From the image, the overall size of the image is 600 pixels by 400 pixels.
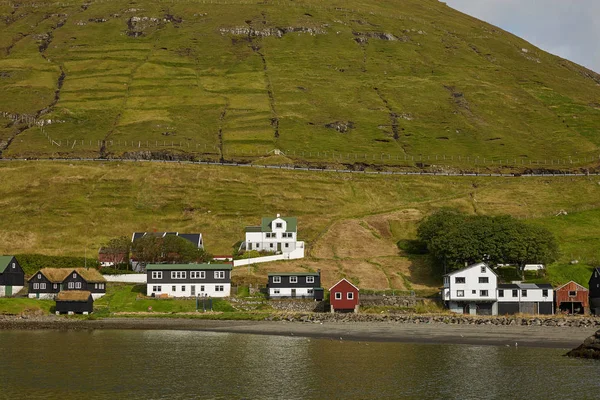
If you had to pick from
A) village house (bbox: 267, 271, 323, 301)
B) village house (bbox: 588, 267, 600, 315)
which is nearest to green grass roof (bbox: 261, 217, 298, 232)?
village house (bbox: 267, 271, 323, 301)

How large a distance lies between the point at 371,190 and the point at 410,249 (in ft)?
138

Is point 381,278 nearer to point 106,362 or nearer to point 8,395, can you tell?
point 106,362

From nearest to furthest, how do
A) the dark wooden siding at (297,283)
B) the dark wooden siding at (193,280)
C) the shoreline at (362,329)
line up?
the shoreline at (362,329) < the dark wooden siding at (297,283) < the dark wooden siding at (193,280)

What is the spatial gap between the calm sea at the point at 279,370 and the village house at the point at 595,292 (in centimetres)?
3525

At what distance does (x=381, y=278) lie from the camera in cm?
11088

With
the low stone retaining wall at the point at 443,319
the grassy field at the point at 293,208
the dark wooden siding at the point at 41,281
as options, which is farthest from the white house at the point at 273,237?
the dark wooden siding at the point at 41,281

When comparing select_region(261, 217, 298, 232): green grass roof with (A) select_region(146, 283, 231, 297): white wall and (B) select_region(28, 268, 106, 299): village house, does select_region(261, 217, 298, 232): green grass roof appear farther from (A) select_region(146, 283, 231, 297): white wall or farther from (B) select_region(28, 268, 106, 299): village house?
(B) select_region(28, 268, 106, 299): village house

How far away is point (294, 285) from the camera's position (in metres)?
105

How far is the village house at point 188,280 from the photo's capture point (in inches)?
4203

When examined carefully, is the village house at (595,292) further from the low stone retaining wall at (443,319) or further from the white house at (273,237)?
the white house at (273,237)

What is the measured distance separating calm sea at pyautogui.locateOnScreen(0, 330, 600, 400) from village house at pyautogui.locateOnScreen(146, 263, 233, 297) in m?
30.9

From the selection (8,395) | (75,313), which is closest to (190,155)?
(75,313)

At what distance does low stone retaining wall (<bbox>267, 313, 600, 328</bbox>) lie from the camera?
283 ft

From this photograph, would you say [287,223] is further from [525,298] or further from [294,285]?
[525,298]
